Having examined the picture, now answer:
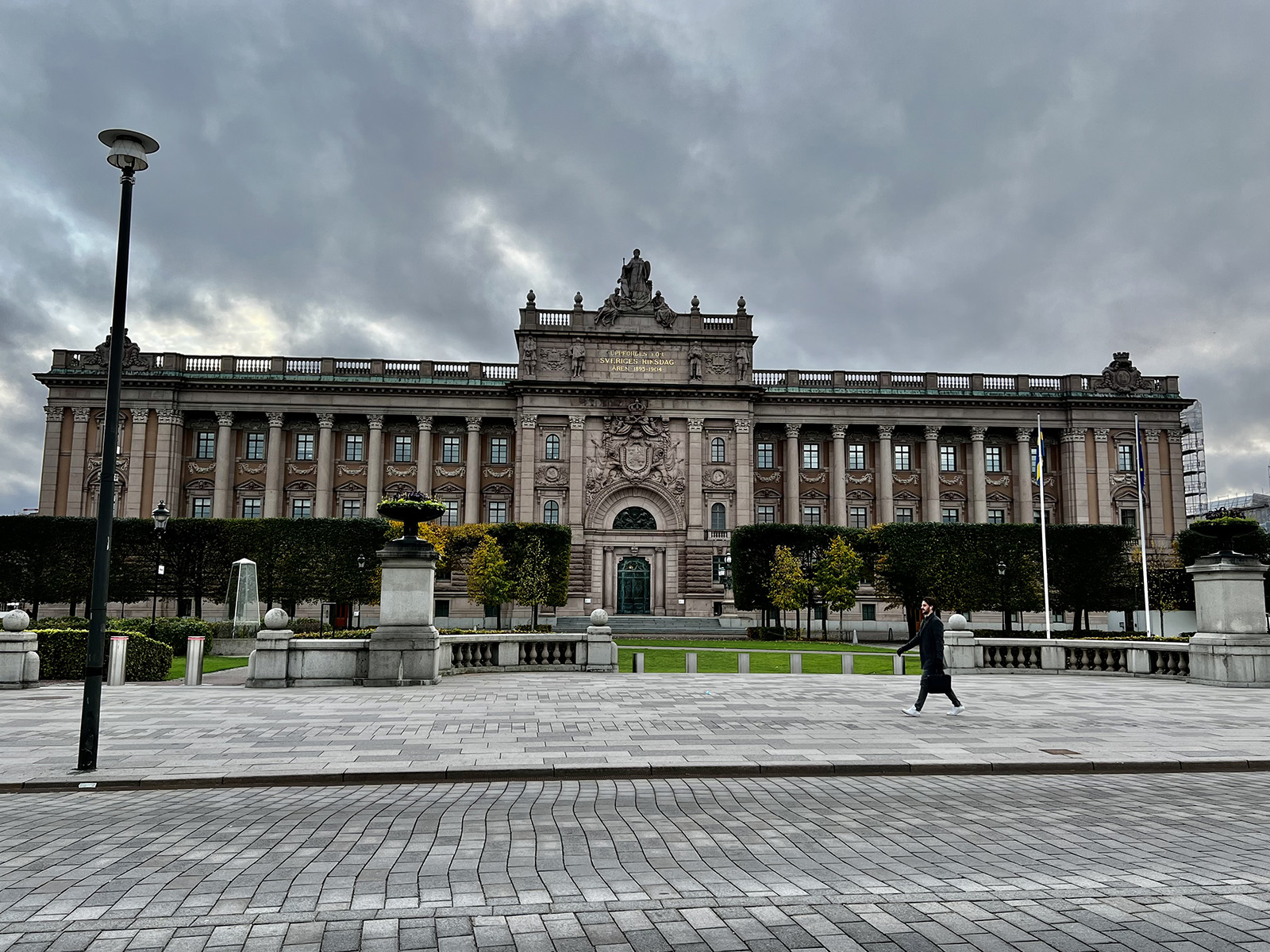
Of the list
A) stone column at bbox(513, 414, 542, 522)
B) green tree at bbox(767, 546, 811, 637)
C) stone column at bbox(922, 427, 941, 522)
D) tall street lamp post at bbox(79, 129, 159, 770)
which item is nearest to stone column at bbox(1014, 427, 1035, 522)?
stone column at bbox(922, 427, 941, 522)

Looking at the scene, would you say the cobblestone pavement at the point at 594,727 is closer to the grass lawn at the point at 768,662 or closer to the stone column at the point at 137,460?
the grass lawn at the point at 768,662

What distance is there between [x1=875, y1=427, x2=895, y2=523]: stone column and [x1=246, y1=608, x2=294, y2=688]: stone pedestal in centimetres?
5899

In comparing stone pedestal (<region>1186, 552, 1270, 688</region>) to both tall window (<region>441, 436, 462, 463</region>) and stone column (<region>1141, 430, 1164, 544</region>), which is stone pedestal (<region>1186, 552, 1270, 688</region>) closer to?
stone column (<region>1141, 430, 1164, 544</region>)

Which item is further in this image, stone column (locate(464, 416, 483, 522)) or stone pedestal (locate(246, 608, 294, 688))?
stone column (locate(464, 416, 483, 522))

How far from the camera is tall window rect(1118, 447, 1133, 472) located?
72.7 m

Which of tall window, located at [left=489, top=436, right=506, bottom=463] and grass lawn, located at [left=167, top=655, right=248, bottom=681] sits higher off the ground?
tall window, located at [left=489, top=436, right=506, bottom=463]

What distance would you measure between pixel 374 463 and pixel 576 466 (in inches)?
659

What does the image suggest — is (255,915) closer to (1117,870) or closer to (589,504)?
(1117,870)

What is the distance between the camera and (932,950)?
16.7 feet

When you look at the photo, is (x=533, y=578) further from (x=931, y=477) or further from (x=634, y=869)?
(x=634, y=869)

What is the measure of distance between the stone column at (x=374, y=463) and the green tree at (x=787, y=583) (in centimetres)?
3336

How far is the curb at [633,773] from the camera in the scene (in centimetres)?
1045

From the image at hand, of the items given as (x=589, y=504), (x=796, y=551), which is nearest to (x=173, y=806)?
(x=796, y=551)

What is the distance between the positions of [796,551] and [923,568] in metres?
8.10
